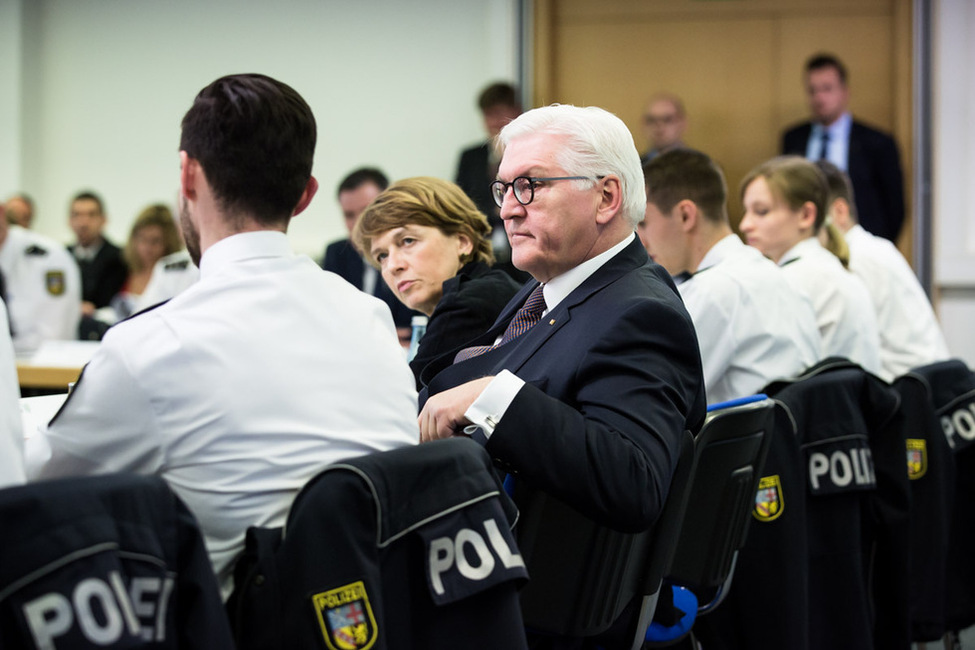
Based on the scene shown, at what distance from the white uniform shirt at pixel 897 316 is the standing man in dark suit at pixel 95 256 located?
509 cm

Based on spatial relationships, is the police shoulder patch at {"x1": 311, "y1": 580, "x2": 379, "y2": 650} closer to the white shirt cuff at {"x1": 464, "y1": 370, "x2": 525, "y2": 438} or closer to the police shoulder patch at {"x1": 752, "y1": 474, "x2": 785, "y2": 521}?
the white shirt cuff at {"x1": 464, "y1": 370, "x2": 525, "y2": 438}

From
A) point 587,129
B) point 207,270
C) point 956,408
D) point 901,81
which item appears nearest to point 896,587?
point 956,408

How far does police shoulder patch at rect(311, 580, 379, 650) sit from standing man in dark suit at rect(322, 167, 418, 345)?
887 millimetres

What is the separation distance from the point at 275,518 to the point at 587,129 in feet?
3.08

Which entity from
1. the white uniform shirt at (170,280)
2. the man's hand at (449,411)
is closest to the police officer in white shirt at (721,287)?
the man's hand at (449,411)

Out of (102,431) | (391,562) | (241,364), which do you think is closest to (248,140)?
(241,364)

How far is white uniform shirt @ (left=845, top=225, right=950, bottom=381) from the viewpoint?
12.8 ft

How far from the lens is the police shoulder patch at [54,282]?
19.8 feet

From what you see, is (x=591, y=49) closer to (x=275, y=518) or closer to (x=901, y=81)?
(x=901, y=81)

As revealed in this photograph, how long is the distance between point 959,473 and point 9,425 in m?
2.76

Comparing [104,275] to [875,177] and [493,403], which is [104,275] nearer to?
[875,177]

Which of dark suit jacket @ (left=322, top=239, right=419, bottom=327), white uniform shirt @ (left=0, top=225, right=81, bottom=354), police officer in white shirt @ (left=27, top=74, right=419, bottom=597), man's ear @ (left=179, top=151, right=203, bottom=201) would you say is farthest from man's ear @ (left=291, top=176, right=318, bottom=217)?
white uniform shirt @ (left=0, top=225, right=81, bottom=354)

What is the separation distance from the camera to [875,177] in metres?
6.27

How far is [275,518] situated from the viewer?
1.34 metres
